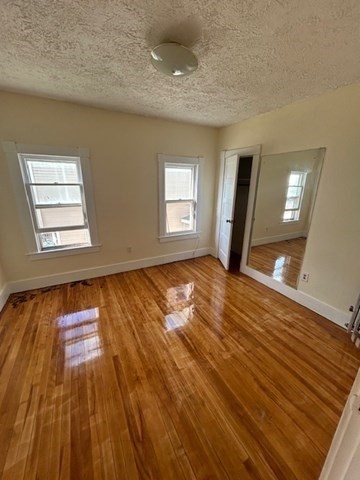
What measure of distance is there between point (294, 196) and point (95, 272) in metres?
3.31

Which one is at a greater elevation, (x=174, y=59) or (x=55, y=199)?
(x=174, y=59)

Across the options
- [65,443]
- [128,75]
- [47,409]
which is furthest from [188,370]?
[128,75]

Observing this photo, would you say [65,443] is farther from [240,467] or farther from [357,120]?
[357,120]

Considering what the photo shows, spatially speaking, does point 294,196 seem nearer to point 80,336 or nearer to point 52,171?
point 80,336

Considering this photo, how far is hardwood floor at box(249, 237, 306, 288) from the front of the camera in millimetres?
2795

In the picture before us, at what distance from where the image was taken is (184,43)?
1480mm

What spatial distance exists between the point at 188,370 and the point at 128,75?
2.82 metres

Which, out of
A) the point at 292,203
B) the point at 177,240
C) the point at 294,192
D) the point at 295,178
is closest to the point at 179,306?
the point at 177,240

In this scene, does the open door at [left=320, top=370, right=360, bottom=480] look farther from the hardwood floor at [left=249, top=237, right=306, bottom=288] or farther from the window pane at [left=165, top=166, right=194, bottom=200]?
the window pane at [left=165, top=166, right=194, bottom=200]

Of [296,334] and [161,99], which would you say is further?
[161,99]

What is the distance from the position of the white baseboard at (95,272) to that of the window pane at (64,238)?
1.49 feet

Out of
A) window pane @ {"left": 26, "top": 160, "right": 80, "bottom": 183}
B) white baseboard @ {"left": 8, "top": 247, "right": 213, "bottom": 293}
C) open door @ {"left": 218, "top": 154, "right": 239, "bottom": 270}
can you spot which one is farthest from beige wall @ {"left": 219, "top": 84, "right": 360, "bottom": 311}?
window pane @ {"left": 26, "top": 160, "right": 80, "bottom": 183}

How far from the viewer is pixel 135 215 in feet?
11.3

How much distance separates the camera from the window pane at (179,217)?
3813 millimetres
